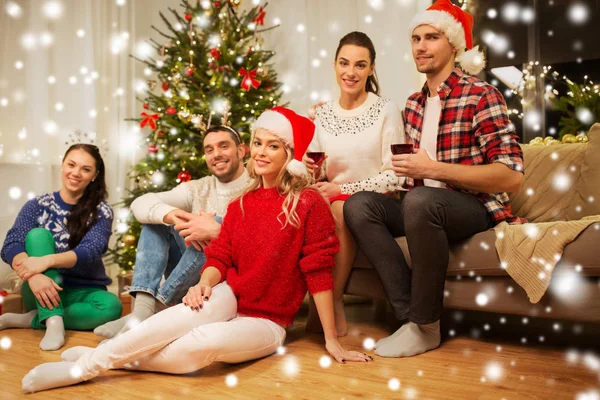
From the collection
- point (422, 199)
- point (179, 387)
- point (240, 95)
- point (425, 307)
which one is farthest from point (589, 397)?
point (240, 95)

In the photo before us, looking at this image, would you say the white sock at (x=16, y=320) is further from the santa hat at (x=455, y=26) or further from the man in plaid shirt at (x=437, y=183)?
the santa hat at (x=455, y=26)

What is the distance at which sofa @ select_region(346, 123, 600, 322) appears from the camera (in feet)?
5.99

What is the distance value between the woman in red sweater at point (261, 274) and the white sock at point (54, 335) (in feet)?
0.94

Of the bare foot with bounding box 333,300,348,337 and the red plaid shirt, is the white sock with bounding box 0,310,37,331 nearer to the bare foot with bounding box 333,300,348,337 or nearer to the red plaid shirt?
the bare foot with bounding box 333,300,348,337

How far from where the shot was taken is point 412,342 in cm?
194

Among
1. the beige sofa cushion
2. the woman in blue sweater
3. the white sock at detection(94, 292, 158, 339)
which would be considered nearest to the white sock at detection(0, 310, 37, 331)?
the woman in blue sweater

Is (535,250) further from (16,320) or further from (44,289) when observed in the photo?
(16,320)

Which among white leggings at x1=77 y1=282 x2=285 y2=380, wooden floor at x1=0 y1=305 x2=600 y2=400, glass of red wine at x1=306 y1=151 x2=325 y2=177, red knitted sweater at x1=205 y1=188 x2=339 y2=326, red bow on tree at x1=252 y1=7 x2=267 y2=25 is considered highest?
red bow on tree at x1=252 y1=7 x2=267 y2=25

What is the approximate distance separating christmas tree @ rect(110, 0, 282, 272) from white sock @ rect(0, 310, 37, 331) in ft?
3.74

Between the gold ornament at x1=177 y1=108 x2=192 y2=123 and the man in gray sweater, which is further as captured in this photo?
the gold ornament at x1=177 y1=108 x2=192 y2=123

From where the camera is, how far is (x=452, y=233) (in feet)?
6.52

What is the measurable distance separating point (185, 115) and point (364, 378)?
2.17m

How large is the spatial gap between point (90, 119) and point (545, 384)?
326 cm

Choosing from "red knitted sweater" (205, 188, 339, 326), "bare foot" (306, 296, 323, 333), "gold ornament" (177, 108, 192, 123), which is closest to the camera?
"red knitted sweater" (205, 188, 339, 326)
